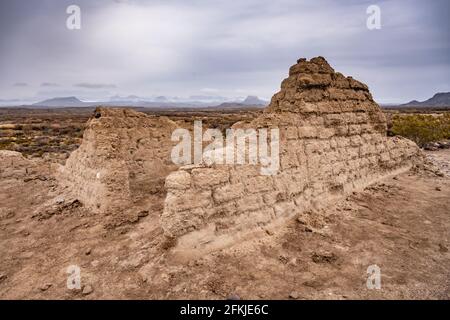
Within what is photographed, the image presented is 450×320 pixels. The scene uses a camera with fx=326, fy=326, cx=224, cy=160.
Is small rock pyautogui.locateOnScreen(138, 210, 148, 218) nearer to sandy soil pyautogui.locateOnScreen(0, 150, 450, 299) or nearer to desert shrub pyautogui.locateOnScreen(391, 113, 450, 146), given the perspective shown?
sandy soil pyautogui.locateOnScreen(0, 150, 450, 299)

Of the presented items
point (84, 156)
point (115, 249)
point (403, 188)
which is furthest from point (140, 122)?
point (403, 188)

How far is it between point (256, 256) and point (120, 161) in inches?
170

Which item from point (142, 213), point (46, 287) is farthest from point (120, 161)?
point (46, 287)

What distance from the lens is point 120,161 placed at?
26.0ft

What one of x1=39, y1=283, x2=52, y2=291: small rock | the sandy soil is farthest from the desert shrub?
x1=39, y1=283, x2=52, y2=291: small rock

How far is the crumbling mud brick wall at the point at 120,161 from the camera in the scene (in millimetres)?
7727

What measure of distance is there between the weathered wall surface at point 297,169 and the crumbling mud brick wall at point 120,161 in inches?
119

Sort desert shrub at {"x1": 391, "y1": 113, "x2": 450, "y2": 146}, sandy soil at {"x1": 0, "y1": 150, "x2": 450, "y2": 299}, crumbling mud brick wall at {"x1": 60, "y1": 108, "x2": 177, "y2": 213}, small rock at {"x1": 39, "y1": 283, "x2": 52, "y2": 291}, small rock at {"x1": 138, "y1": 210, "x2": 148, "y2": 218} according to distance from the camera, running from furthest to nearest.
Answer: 1. desert shrub at {"x1": 391, "y1": 113, "x2": 450, "y2": 146}
2. crumbling mud brick wall at {"x1": 60, "y1": 108, "x2": 177, "y2": 213}
3. small rock at {"x1": 138, "y1": 210, "x2": 148, "y2": 218}
4. small rock at {"x1": 39, "y1": 283, "x2": 52, "y2": 291}
5. sandy soil at {"x1": 0, "y1": 150, "x2": 450, "y2": 299}

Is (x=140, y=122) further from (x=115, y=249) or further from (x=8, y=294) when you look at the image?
(x=8, y=294)

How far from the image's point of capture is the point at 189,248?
204 inches

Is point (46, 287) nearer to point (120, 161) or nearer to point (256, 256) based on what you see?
point (256, 256)

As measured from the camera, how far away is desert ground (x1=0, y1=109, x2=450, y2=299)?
4574mm

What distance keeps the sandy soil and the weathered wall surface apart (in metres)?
0.35
